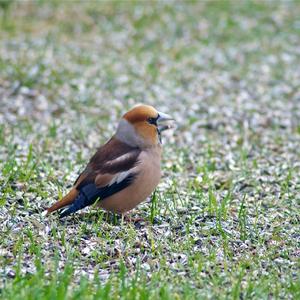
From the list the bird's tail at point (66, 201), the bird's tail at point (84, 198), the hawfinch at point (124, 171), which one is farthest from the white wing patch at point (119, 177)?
the bird's tail at point (66, 201)

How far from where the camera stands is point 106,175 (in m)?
5.61

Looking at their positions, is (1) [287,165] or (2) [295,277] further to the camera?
(1) [287,165]

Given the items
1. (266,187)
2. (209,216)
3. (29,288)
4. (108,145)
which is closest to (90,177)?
(108,145)

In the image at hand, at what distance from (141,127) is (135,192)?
56 centimetres

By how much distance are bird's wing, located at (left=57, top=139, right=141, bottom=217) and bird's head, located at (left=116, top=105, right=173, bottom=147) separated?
98 millimetres

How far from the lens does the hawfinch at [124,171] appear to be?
5520 mm

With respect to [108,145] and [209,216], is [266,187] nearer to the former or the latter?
[209,216]

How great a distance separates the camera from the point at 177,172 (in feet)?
23.9

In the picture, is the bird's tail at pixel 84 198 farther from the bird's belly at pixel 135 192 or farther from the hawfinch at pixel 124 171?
the bird's belly at pixel 135 192

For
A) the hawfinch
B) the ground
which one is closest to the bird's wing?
the hawfinch

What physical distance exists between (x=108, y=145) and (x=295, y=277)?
179cm

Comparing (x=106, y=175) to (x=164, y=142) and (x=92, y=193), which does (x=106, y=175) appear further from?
(x=164, y=142)

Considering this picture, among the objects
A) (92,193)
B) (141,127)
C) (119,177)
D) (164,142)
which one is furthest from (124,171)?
(164,142)

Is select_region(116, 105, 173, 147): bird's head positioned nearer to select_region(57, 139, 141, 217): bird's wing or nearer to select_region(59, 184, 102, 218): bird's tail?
select_region(57, 139, 141, 217): bird's wing
